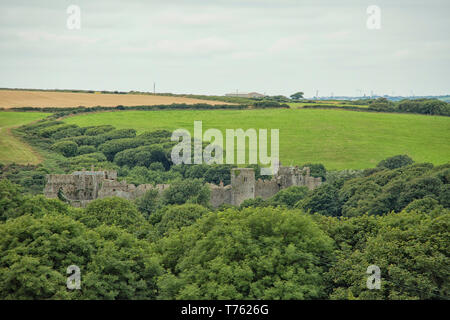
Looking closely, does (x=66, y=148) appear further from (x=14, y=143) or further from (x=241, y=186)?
(x=241, y=186)

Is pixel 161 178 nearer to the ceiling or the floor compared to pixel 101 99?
nearer to the floor

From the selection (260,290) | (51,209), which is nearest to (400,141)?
(51,209)

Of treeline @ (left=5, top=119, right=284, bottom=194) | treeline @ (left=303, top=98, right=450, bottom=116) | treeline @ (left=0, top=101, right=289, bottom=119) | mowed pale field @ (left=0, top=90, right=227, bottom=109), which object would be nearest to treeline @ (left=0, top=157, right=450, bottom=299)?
treeline @ (left=5, top=119, right=284, bottom=194)

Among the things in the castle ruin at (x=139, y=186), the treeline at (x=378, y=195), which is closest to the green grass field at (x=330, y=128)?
the castle ruin at (x=139, y=186)
